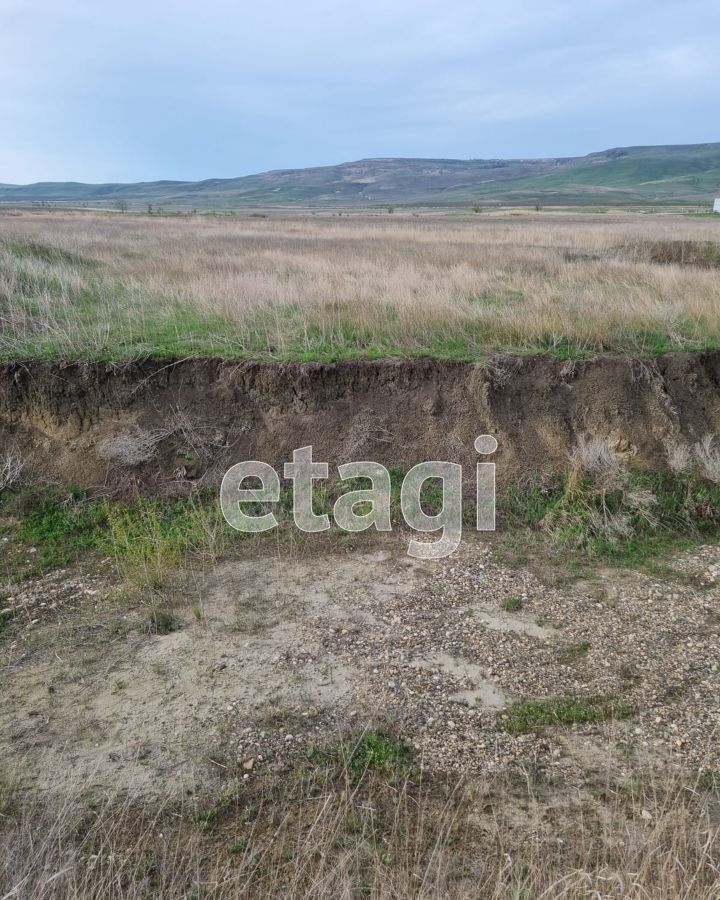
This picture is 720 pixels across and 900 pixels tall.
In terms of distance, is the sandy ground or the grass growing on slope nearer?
the sandy ground

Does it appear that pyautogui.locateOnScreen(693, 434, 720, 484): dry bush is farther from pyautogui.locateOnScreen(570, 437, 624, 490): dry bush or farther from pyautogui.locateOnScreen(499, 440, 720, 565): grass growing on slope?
pyautogui.locateOnScreen(570, 437, 624, 490): dry bush

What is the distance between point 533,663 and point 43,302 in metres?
9.04

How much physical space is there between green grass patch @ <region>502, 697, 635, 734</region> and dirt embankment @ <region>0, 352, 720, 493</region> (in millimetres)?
3208

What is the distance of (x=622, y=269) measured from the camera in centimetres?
1288

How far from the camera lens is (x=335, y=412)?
776 cm

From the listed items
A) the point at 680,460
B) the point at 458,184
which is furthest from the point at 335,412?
the point at 458,184

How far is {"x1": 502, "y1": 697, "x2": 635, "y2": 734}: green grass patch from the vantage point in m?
4.20

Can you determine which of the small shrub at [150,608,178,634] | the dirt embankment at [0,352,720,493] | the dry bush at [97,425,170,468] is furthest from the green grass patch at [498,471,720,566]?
the dry bush at [97,425,170,468]

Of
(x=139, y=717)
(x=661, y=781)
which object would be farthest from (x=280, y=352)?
(x=661, y=781)

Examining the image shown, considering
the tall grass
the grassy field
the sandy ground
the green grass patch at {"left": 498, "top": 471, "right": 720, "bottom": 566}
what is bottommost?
the tall grass

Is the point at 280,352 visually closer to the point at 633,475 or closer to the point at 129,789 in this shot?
the point at 633,475

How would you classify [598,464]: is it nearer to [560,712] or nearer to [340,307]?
[560,712]

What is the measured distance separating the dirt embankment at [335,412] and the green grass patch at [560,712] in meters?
3.21

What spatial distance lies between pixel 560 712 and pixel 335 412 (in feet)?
14.8
